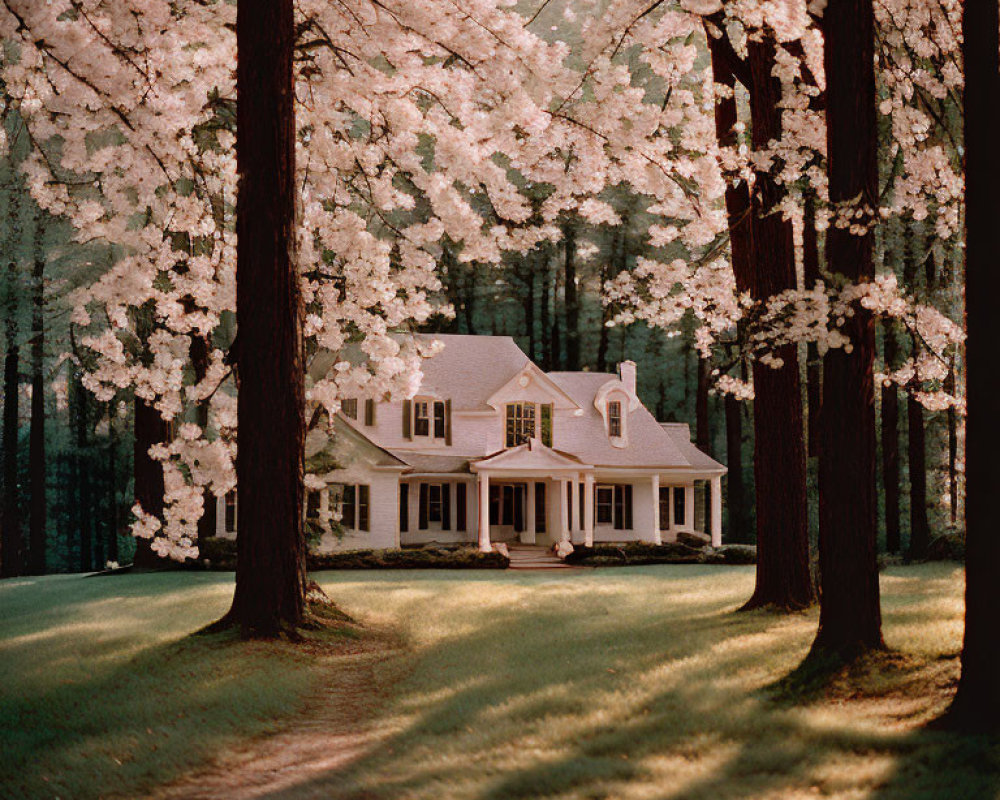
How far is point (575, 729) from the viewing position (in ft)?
22.7

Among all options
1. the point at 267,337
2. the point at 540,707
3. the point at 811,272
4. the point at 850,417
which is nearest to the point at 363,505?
the point at 811,272

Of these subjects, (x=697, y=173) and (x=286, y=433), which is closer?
(x=286, y=433)

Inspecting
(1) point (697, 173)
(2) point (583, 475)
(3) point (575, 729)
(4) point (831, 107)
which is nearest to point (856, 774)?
(3) point (575, 729)

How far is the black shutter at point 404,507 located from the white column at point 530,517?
13.5 feet

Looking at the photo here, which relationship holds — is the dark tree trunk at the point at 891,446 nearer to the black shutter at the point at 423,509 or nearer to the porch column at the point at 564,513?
the porch column at the point at 564,513

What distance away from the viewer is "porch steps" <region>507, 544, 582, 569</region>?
2621 cm

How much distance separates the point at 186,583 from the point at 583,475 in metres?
16.2

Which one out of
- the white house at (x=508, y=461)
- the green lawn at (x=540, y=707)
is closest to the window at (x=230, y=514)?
the white house at (x=508, y=461)

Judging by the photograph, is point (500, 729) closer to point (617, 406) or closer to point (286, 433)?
point (286, 433)

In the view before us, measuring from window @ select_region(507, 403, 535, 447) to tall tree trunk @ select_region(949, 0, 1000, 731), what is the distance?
25.8 meters

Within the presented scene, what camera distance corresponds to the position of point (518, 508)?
1347 inches

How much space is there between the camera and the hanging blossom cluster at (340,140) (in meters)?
11.4

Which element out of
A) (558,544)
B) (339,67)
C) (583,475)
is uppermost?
(339,67)

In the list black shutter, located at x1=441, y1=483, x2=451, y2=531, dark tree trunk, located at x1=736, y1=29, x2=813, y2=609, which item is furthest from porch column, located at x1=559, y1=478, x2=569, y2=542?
dark tree trunk, located at x1=736, y1=29, x2=813, y2=609
